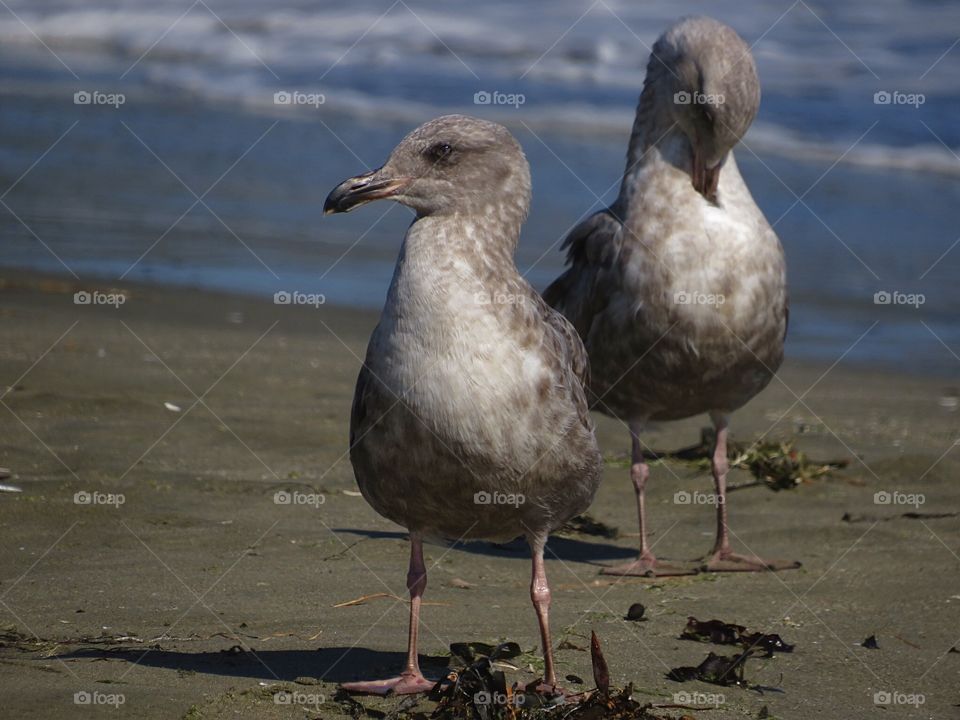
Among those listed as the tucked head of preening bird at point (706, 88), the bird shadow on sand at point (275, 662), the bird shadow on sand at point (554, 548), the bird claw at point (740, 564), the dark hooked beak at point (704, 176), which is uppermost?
the tucked head of preening bird at point (706, 88)

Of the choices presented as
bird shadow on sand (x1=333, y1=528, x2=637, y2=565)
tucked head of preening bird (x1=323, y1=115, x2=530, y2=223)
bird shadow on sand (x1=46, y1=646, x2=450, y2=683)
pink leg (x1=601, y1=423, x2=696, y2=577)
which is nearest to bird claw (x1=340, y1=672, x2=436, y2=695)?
bird shadow on sand (x1=46, y1=646, x2=450, y2=683)

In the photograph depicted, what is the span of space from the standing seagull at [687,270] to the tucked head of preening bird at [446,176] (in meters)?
2.07

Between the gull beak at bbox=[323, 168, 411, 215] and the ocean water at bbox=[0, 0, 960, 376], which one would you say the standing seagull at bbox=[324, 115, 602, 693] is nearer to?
the gull beak at bbox=[323, 168, 411, 215]

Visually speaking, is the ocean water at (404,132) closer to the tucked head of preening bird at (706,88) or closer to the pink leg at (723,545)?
the tucked head of preening bird at (706,88)

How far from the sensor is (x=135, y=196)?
15.4 metres

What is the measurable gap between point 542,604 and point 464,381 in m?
0.87

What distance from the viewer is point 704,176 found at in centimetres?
718

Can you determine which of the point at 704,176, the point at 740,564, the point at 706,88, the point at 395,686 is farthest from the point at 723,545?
the point at 395,686

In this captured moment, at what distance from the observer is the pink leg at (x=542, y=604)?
15.4ft

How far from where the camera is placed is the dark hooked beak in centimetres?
718

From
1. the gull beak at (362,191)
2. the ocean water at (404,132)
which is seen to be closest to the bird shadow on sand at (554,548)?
the gull beak at (362,191)

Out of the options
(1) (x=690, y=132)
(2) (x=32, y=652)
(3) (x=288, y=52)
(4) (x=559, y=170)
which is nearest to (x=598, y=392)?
(1) (x=690, y=132)

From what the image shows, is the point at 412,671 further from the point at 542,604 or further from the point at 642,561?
the point at 642,561

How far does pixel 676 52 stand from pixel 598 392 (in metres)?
1.76
